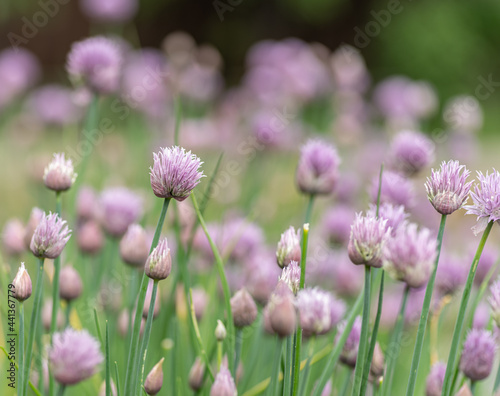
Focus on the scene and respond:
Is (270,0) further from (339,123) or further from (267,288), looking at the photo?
(267,288)

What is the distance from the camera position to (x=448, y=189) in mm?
746

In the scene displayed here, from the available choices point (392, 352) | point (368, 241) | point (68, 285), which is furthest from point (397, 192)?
point (68, 285)

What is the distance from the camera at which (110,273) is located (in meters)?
1.44

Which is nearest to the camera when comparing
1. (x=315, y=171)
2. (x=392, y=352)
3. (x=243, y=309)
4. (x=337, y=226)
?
(x=243, y=309)

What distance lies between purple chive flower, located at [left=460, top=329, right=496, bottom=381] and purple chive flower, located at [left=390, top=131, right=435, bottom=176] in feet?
1.18

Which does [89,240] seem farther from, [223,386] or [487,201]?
[487,201]

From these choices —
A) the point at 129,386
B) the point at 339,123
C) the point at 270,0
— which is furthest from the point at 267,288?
the point at 270,0

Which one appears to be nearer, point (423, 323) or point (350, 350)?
point (423, 323)

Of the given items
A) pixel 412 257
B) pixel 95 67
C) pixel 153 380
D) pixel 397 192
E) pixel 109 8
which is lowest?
pixel 153 380

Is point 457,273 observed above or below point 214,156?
below

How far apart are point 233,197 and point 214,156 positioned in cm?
69

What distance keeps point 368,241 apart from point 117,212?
662 mm

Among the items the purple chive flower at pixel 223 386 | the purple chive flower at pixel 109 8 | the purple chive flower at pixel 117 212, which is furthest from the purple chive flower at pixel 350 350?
the purple chive flower at pixel 109 8

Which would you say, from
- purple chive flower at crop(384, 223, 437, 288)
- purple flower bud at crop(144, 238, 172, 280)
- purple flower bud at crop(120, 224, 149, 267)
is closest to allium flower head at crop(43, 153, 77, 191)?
purple flower bud at crop(120, 224, 149, 267)
